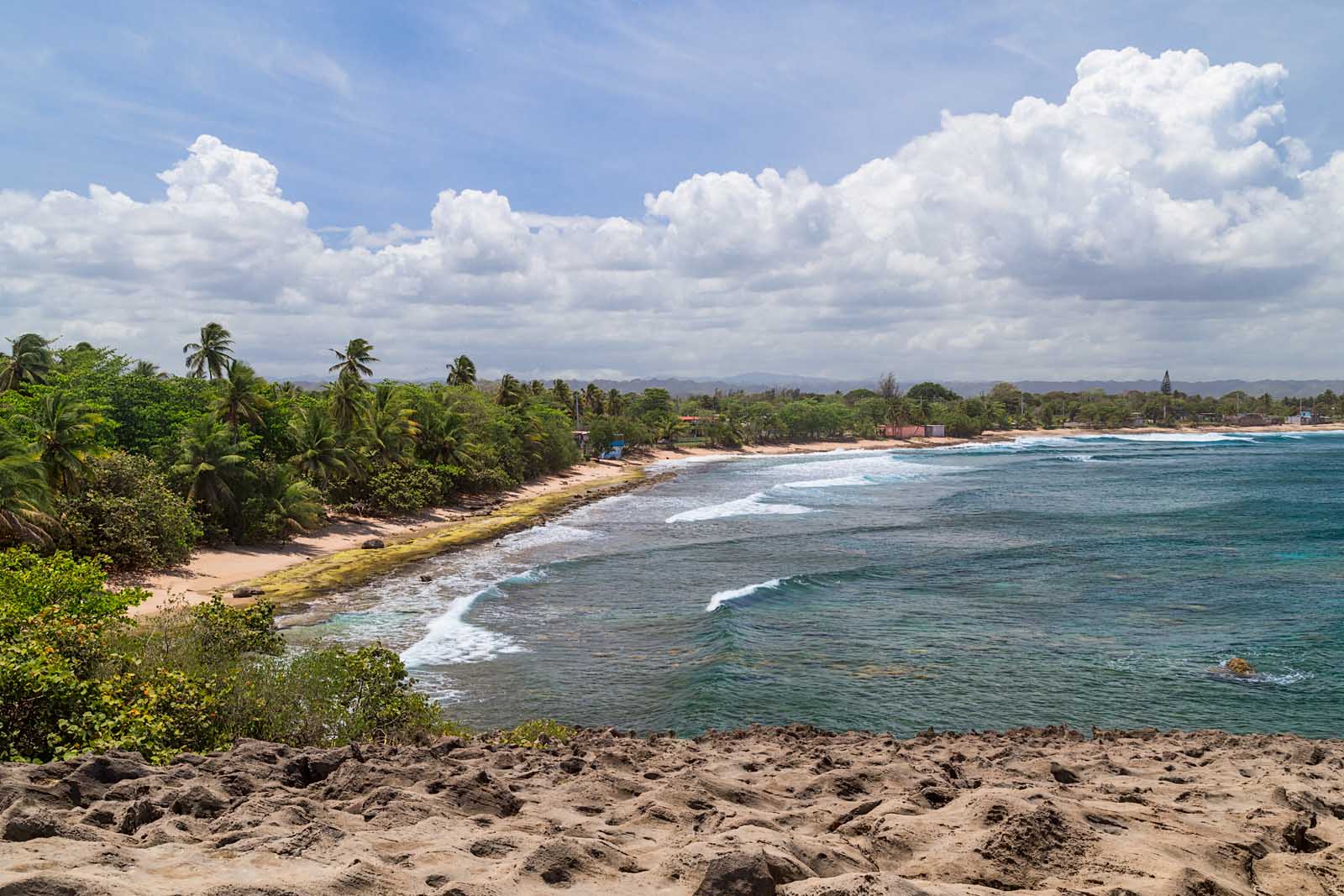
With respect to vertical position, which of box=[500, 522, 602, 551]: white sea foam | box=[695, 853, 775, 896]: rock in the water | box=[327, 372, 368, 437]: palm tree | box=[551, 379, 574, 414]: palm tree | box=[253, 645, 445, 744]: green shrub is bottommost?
box=[500, 522, 602, 551]: white sea foam

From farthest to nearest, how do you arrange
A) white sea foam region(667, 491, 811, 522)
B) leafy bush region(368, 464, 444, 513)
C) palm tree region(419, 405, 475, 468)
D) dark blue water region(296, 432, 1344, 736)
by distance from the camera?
palm tree region(419, 405, 475, 468)
white sea foam region(667, 491, 811, 522)
leafy bush region(368, 464, 444, 513)
dark blue water region(296, 432, 1344, 736)

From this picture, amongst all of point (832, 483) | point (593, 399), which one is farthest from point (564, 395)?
point (832, 483)

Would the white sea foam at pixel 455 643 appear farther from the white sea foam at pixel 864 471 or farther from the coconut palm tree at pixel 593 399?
the coconut palm tree at pixel 593 399

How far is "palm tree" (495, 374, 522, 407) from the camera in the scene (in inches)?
2960

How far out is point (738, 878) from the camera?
634 centimetres

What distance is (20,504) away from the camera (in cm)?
2194

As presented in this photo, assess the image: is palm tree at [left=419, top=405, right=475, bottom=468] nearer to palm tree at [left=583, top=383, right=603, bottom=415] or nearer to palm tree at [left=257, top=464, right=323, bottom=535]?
palm tree at [left=257, top=464, right=323, bottom=535]

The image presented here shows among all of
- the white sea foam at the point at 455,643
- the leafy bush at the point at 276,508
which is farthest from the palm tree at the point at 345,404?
the white sea foam at the point at 455,643

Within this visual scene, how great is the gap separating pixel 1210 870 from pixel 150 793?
32.1 feet

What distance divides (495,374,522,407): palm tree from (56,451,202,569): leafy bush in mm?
44676

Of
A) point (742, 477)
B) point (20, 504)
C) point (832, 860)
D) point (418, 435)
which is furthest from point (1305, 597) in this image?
point (742, 477)

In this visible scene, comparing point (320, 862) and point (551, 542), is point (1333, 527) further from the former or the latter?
point (320, 862)

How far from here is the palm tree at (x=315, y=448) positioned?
41906mm

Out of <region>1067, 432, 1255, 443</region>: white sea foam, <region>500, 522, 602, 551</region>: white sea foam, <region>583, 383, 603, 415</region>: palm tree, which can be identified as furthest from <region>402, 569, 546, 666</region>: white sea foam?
<region>1067, 432, 1255, 443</region>: white sea foam
